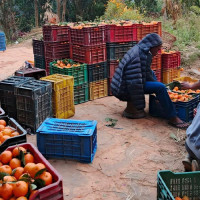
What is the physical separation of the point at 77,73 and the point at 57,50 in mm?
1236

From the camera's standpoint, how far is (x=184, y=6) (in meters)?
19.3

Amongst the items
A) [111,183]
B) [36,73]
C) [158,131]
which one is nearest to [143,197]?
[111,183]

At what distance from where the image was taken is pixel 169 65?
864 cm

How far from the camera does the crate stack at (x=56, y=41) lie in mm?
8062

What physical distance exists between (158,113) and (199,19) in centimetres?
982

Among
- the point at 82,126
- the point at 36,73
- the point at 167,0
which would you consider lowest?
the point at 82,126

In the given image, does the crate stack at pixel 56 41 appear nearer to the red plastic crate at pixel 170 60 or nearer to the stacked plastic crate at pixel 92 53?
the stacked plastic crate at pixel 92 53

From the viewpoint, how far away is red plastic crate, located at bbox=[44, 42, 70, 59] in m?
8.10

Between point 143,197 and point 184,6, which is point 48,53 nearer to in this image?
point 143,197

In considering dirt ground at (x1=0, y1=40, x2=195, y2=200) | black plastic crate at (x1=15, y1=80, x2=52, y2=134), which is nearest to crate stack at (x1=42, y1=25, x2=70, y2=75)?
dirt ground at (x1=0, y1=40, x2=195, y2=200)

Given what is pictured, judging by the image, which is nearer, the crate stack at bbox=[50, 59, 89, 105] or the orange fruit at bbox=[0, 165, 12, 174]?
the orange fruit at bbox=[0, 165, 12, 174]

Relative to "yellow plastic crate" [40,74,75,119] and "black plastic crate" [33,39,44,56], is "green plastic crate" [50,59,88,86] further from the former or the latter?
"black plastic crate" [33,39,44,56]

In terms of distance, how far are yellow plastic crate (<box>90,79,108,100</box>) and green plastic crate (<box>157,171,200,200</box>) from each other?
16.2ft

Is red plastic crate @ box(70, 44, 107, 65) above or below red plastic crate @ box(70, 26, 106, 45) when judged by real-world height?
below
